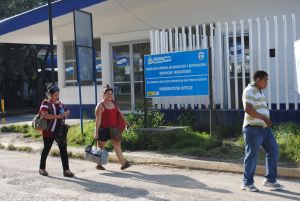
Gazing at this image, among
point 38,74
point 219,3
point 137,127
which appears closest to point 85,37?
point 137,127

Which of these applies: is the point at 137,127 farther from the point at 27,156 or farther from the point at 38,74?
the point at 38,74

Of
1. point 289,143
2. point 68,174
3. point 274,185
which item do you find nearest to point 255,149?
Answer: point 274,185

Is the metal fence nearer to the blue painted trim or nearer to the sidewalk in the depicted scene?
the blue painted trim

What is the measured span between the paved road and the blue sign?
2.73 meters

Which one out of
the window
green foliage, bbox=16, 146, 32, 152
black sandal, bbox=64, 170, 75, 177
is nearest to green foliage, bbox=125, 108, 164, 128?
green foliage, bbox=16, 146, 32, 152

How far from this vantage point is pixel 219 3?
13836 millimetres

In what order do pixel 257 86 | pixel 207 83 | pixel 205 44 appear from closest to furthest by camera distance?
pixel 257 86 → pixel 207 83 → pixel 205 44

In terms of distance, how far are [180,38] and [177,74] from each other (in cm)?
184

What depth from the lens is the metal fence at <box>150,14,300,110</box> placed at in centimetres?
1171

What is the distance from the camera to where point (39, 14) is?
14.8 metres

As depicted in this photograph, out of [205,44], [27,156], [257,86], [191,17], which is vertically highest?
[191,17]

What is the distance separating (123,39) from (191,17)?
2747 millimetres

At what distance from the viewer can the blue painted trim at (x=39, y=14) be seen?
13750 millimetres

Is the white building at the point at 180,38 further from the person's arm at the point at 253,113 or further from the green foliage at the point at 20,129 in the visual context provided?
the person's arm at the point at 253,113
